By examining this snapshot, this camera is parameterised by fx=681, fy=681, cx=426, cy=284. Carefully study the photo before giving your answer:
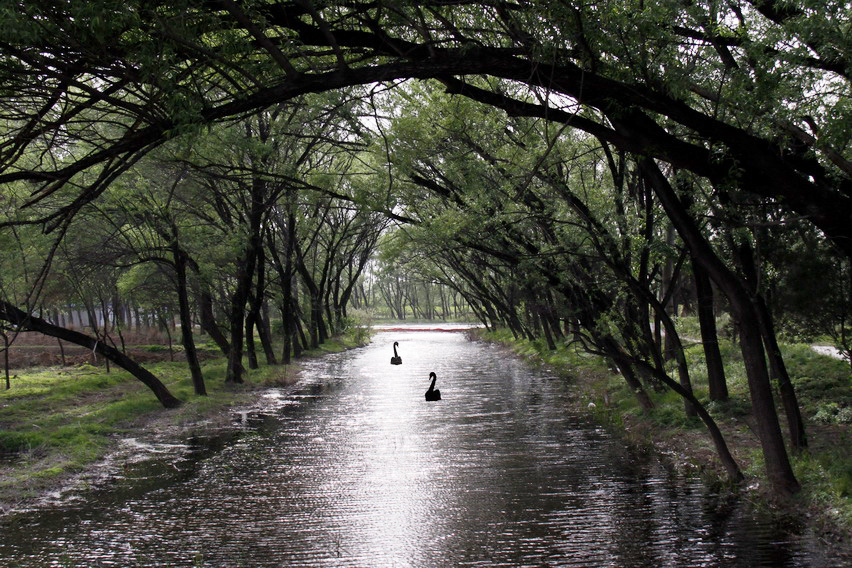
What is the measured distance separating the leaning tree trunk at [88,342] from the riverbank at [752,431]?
9542 millimetres

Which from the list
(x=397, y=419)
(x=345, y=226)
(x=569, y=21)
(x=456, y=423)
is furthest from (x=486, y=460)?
(x=345, y=226)

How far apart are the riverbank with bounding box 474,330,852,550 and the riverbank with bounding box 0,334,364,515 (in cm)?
810

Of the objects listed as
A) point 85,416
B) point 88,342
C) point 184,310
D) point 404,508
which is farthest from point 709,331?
point 85,416

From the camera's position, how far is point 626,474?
31.2 ft

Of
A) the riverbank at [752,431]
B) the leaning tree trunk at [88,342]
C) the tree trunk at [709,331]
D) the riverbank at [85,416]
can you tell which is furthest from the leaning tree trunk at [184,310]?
the tree trunk at [709,331]

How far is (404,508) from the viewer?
8312 millimetres

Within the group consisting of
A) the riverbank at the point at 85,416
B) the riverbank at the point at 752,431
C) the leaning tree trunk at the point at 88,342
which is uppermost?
the leaning tree trunk at the point at 88,342

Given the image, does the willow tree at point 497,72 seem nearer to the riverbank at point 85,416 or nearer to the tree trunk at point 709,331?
the tree trunk at point 709,331

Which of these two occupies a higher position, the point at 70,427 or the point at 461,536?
the point at 70,427


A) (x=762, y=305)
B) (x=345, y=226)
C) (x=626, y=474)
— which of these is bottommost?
(x=626, y=474)

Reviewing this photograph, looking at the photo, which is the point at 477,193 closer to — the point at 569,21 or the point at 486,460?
the point at 486,460

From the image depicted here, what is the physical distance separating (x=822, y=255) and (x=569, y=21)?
218 inches

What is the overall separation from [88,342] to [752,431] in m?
12.3

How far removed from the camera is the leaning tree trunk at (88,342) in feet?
40.3
